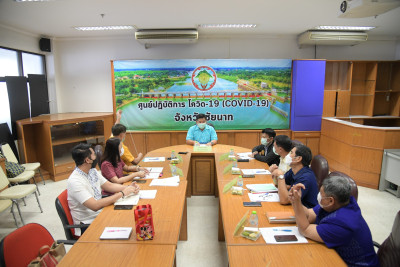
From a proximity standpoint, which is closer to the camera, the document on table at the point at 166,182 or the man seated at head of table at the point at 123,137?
the document on table at the point at 166,182

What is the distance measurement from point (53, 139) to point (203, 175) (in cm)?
328

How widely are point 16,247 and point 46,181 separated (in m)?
4.18

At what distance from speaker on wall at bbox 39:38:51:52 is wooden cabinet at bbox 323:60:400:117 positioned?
668 centimetres

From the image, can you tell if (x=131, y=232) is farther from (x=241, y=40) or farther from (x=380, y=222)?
(x=241, y=40)

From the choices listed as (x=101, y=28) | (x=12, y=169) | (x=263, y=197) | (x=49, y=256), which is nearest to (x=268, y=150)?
(x=263, y=197)

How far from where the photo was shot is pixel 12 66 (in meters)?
5.23

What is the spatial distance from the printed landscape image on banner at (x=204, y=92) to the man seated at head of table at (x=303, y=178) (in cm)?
373

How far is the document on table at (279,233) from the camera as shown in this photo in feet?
5.89

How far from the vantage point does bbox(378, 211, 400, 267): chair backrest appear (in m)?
1.66

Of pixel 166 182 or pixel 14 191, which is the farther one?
pixel 14 191

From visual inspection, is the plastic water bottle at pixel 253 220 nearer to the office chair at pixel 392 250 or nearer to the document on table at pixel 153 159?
the office chair at pixel 392 250

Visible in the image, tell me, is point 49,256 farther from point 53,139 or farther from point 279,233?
point 53,139

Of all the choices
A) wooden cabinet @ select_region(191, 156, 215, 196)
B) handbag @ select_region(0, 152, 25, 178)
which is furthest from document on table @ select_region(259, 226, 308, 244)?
handbag @ select_region(0, 152, 25, 178)

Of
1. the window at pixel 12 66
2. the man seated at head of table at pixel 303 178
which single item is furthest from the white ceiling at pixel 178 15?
the man seated at head of table at pixel 303 178
